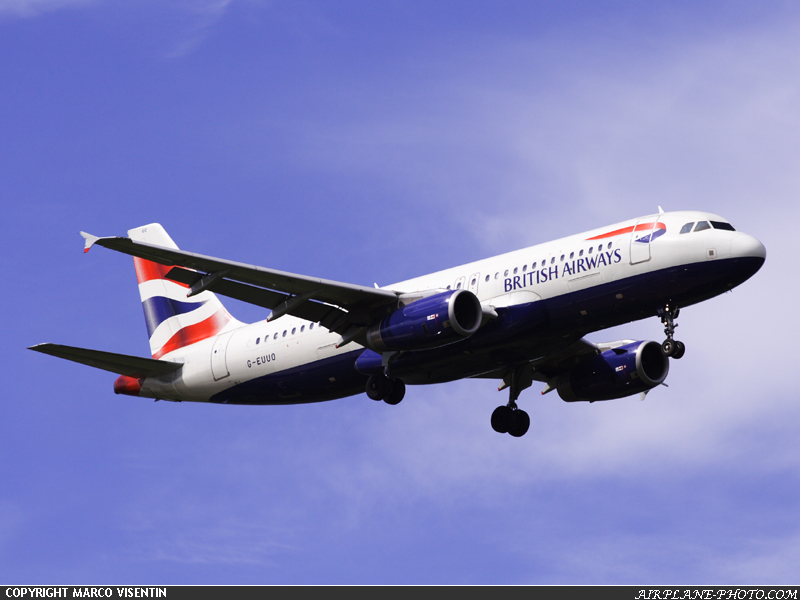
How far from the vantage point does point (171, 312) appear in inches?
1831

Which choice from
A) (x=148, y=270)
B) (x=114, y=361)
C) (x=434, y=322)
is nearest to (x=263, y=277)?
(x=434, y=322)

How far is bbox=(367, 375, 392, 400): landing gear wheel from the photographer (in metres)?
38.0

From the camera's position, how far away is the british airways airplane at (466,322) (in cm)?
3422

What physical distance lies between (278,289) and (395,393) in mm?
5497

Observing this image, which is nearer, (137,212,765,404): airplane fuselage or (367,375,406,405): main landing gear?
(137,212,765,404): airplane fuselage

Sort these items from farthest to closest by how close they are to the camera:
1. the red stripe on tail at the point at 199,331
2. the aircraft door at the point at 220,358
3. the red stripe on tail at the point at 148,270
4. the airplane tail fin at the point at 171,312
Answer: the red stripe on tail at the point at 148,270
the airplane tail fin at the point at 171,312
the red stripe on tail at the point at 199,331
the aircraft door at the point at 220,358

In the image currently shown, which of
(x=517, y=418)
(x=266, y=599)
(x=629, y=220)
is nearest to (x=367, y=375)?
(x=517, y=418)

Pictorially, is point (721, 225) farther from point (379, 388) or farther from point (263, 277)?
point (263, 277)

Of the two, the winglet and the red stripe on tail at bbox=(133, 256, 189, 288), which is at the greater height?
the red stripe on tail at bbox=(133, 256, 189, 288)

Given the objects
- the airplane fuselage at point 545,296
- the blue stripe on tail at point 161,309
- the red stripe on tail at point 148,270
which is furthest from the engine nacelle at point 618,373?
the red stripe on tail at point 148,270

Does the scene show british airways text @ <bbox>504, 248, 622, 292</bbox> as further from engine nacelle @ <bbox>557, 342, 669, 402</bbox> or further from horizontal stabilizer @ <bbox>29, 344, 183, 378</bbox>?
horizontal stabilizer @ <bbox>29, 344, 183, 378</bbox>

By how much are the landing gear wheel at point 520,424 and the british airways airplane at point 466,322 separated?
0.17 feet

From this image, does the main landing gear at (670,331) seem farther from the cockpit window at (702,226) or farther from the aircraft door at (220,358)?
the aircraft door at (220,358)

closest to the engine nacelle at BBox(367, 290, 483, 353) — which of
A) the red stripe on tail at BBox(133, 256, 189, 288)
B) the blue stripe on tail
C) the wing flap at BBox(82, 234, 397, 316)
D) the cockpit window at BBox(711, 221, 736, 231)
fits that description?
the wing flap at BBox(82, 234, 397, 316)
